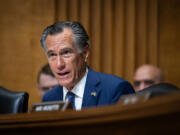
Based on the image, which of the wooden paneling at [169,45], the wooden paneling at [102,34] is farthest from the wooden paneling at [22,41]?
the wooden paneling at [169,45]

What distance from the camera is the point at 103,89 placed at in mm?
2373

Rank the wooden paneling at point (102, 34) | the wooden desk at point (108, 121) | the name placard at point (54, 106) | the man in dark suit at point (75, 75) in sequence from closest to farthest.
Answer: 1. the wooden desk at point (108, 121)
2. the name placard at point (54, 106)
3. the man in dark suit at point (75, 75)
4. the wooden paneling at point (102, 34)

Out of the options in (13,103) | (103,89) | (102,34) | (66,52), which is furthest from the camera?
(102,34)

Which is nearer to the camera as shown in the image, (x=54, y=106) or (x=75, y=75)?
(x=54, y=106)

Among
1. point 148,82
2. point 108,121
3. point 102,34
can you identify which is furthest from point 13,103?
point 102,34

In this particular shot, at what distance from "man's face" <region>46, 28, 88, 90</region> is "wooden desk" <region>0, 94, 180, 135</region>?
3.50 ft

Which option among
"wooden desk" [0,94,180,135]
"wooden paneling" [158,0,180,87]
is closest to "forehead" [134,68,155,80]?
"wooden paneling" [158,0,180,87]

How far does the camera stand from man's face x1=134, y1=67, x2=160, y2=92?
13.0ft

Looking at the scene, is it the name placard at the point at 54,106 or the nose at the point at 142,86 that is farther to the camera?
the nose at the point at 142,86

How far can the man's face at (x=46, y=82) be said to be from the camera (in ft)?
12.5

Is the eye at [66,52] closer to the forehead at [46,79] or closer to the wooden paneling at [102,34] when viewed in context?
the forehead at [46,79]

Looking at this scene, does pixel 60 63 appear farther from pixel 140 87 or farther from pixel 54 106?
pixel 140 87

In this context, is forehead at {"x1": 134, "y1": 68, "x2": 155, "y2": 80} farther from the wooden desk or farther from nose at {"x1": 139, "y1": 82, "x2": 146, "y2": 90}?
the wooden desk

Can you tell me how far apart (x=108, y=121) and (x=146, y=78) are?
290 centimetres
